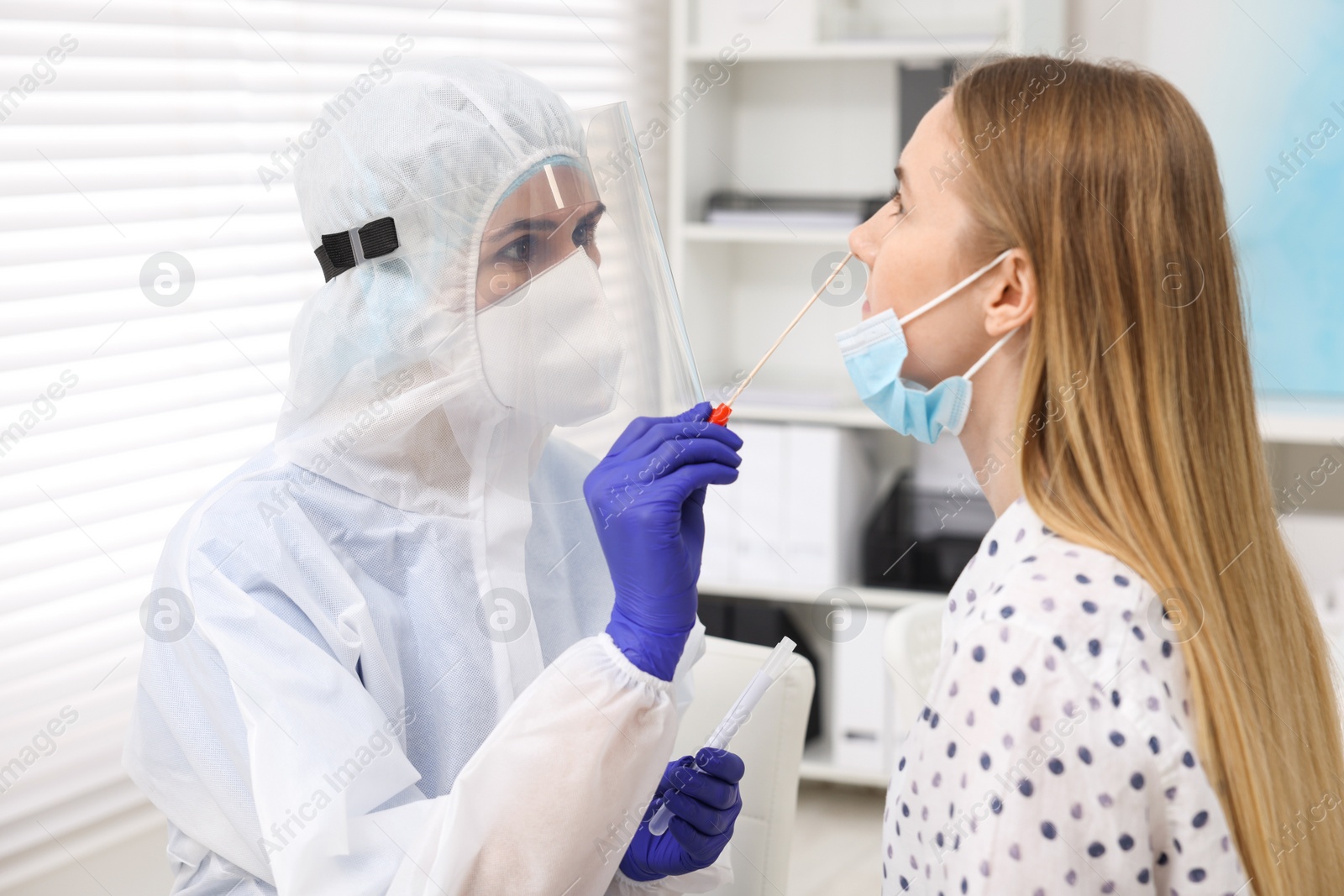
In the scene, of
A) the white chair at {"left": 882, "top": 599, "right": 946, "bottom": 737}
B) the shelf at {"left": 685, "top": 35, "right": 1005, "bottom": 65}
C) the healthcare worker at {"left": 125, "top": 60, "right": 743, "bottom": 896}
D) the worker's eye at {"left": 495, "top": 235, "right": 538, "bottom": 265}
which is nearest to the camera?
the healthcare worker at {"left": 125, "top": 60, "right": 743, "bottom": 896}

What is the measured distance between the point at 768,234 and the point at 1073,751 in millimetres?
1931

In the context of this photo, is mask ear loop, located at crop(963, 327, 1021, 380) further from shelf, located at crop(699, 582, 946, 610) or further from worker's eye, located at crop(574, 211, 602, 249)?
shelf, located at crop(699, 582, 946, 610)

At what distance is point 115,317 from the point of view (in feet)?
5.68

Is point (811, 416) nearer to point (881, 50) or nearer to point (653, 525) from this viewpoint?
point (881, 50)

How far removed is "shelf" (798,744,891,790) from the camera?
2.64 metres

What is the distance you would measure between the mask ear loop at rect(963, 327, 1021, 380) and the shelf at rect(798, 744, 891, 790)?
1.72 m

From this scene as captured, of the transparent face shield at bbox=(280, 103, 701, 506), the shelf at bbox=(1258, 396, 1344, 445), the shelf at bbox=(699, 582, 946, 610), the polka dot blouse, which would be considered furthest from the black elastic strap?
the shelf at bbox=(1258, 396, 1344, 445)

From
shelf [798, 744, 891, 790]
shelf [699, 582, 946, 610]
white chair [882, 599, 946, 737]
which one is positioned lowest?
shelf [798, 744, 891, 790]

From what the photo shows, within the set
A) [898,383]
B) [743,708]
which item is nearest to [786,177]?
[898,383]

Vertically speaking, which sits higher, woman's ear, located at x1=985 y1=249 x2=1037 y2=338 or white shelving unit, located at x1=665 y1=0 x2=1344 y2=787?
woman's ear, located at x1=985 y1=249 x2=1037 y2=338

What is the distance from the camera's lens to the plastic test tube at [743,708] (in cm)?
112

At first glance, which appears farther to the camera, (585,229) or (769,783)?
(769,783)

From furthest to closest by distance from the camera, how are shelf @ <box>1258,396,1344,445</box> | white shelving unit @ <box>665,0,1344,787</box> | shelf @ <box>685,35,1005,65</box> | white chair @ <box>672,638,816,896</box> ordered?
1. white shelving unit @ <box>665,0,1344,787</box>
2. shelf @ <box>685,35,1005,65</box>
3. shelf @ <box>1258,396,1344,445</box>
4. white chair @ <box>672,638,816,896</box>

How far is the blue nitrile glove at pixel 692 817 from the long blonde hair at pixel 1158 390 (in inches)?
18.4
